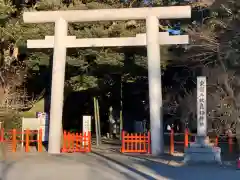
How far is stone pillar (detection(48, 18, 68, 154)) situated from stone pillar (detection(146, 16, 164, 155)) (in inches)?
146

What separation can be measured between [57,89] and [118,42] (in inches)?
130

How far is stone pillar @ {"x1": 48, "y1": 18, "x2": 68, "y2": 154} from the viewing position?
1809 cm

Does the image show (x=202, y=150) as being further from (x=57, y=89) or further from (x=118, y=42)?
(x=57, y=89)

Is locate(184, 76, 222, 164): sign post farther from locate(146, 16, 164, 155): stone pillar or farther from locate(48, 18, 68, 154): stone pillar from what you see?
locate(48, 18, 68, 154): stone pillar

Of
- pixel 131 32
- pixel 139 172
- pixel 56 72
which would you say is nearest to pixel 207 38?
pixel 131 32

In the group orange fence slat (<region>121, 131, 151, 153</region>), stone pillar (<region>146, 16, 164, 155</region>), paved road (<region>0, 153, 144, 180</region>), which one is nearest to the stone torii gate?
stone pillar (<region>146, 16, 164, 155</region>)

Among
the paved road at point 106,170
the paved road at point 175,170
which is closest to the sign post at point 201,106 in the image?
the paved road at point 175,170

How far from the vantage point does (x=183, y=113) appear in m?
24.4

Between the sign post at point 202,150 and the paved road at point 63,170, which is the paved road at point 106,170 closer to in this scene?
the paved road at point 63,170

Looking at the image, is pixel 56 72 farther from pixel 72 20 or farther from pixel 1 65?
pixel 1 65

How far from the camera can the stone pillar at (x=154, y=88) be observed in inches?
692

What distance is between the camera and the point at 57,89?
18.4 m

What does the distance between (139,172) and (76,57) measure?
1130 centimetres

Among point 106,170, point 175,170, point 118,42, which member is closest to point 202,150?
point 175,170
